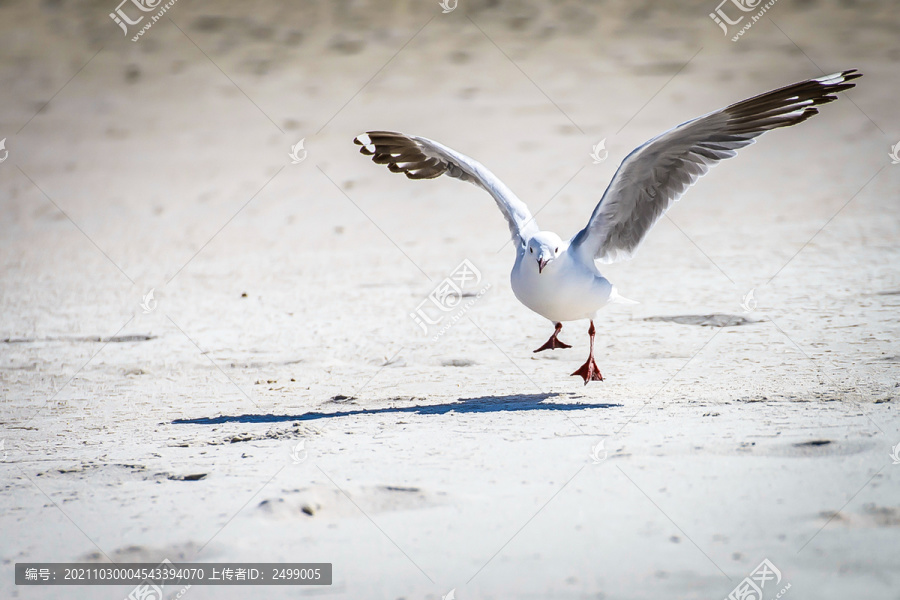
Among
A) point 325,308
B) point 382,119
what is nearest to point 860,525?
point 325,308

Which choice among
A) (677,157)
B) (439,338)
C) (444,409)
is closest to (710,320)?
(677,157)

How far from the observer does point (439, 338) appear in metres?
7.12

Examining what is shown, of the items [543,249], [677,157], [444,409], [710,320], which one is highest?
[677,157]

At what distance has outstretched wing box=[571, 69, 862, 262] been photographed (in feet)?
18.5

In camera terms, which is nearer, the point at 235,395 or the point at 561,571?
the point at 561,571

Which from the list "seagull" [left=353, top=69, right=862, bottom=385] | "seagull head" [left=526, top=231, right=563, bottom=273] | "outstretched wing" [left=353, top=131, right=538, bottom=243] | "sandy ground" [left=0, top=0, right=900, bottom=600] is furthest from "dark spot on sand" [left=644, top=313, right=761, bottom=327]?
"seagull head" [left=526, top=231, right=563, bottom=273]

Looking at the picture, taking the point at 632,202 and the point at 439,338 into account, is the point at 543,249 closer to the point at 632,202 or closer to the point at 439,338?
the point at 632,202

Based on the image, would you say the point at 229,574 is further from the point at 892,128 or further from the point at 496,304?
the point at 892,128

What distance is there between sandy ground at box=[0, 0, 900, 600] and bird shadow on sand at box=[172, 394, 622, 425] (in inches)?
1.7

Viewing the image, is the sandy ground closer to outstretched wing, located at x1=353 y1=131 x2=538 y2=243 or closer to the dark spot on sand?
the dark spot on sand

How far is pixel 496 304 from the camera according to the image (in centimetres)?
791

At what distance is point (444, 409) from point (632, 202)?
172 centimetres

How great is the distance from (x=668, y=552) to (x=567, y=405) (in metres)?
1.92

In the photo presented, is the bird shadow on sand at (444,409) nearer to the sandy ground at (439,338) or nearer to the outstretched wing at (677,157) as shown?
the sandy ground at (439,338)
